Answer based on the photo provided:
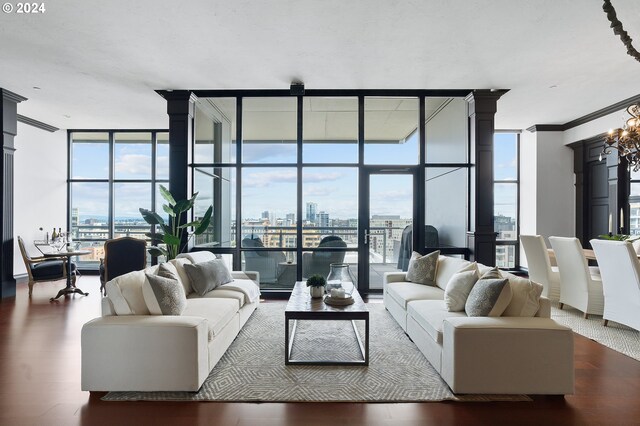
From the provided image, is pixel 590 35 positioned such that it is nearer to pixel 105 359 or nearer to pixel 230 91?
pixel 230 91

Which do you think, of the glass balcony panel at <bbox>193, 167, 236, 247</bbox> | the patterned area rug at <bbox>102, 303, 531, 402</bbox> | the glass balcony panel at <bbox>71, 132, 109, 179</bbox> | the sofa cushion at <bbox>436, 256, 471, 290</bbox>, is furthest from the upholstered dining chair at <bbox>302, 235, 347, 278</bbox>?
the glass balcony panel at <bbox>71, 132, 109, 179</bbox>

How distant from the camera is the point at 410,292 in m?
3.97

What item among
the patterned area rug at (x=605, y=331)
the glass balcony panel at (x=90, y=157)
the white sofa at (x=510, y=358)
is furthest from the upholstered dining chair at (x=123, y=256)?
the patterned area rug at (x=605, y=331)

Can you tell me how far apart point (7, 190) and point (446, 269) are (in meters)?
6.42

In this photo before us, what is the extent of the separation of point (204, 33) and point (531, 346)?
3.91 m

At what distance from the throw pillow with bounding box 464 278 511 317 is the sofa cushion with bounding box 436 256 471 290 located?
1091 millimetres

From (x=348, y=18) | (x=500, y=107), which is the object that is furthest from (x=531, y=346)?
(x=500, y=107)

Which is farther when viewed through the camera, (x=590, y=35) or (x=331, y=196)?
(x=331, y=196)

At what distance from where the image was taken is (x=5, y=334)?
151 inches

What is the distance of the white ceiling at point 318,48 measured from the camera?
3.32 metres

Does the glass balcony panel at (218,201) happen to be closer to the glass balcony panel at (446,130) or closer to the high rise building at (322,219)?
the high rise building at (322,219)

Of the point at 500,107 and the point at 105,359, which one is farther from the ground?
the point at 500,107

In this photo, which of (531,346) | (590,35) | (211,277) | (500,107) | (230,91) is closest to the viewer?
(531,346)

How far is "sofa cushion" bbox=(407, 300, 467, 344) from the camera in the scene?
2.88 metres
